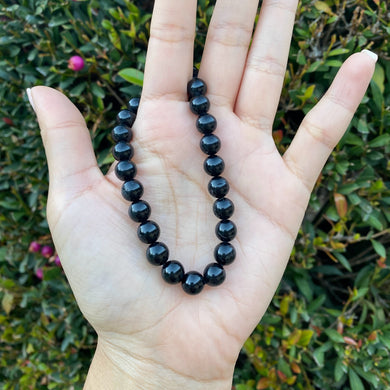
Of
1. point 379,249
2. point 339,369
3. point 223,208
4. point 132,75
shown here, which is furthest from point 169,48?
point 339,369

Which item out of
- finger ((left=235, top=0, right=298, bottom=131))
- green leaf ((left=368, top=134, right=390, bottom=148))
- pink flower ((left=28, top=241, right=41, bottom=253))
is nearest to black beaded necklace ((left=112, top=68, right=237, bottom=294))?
finger ((left=235, top=0, right=298, bottom=131))

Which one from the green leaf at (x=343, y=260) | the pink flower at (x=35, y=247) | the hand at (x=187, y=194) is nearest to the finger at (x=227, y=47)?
the hand at (x=187, y=194)

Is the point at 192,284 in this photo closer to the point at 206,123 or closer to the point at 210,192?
the point at 210,192

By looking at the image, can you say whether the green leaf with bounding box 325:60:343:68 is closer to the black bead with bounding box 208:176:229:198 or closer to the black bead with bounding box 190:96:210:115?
the black bead with bounding box 190:96:210:115

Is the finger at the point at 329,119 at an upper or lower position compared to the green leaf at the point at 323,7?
lower

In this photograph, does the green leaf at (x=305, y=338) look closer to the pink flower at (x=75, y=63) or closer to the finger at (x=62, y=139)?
the finger at (x=62, y=139)

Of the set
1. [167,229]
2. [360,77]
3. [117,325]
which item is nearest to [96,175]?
[167,229]
